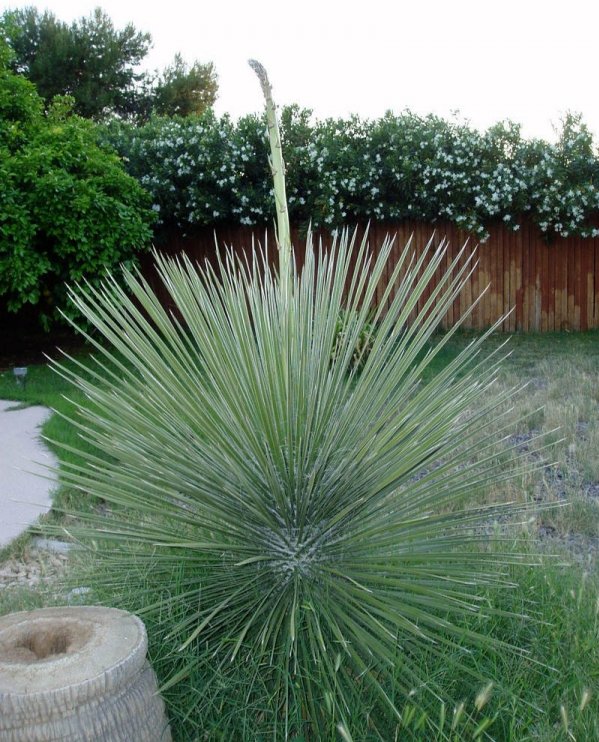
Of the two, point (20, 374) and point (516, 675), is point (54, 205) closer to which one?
point (20, 374)

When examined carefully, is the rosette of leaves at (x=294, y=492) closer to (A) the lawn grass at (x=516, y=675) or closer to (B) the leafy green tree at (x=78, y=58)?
(A) the lawn grass at (x=516, y=675)

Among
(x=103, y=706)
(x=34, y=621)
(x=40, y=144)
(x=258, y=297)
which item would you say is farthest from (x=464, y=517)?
(x=40, y=144)

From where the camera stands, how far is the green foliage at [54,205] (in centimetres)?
901

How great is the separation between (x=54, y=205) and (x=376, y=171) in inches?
177

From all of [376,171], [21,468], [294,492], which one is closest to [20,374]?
[21,468]

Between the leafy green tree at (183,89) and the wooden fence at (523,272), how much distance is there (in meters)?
13.4

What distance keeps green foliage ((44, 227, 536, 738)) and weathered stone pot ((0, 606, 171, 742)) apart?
0.14 m

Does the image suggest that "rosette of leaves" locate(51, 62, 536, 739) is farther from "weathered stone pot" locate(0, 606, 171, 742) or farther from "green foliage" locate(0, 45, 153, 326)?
"green foliage" locate(0, 45, 153, 326)

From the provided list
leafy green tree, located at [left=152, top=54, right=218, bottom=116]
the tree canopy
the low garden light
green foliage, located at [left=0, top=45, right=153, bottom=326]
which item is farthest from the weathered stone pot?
leafy green tree, located at [left=152, top=54, right=218, bottom=116]

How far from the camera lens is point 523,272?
12.0m

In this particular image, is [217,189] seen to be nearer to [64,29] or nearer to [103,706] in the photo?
[103,706]

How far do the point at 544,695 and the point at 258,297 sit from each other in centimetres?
143

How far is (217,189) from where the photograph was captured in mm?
11188

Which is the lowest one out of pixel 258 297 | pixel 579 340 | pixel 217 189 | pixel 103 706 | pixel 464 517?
pixel 579 340
